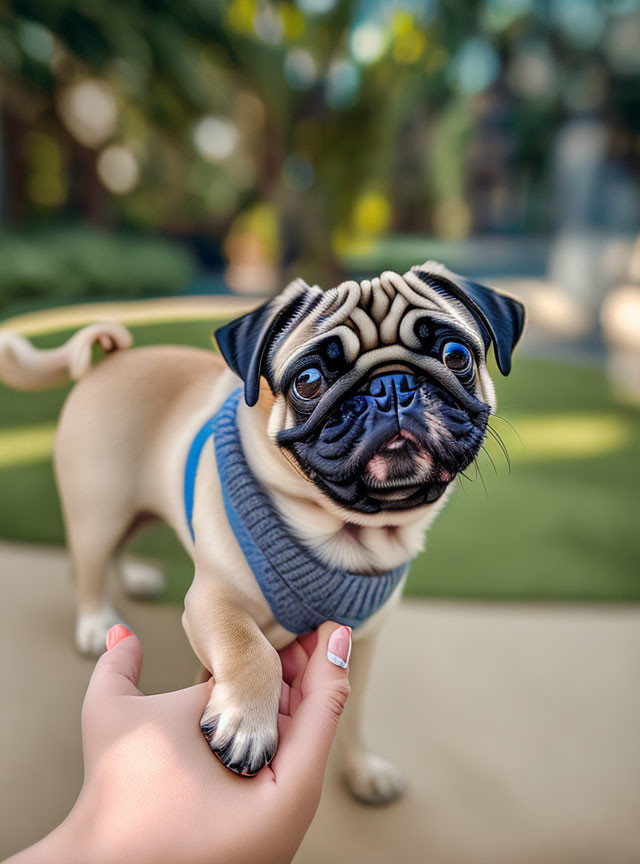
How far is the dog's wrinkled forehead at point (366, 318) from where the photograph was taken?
0.57 m

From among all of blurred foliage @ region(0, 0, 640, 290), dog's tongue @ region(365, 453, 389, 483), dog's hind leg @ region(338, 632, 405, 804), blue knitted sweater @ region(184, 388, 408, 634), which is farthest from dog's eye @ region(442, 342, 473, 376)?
blurred foliage @ region(0, 0, 640, 290)

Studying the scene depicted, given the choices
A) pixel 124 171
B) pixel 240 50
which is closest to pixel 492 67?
pixel 240 50

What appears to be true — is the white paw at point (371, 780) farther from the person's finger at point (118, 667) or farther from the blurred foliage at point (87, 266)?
the blurred foliage at point (87, 266)

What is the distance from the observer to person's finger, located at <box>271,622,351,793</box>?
56 cm

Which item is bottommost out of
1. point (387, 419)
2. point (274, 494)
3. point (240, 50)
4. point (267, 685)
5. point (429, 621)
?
point (429, 621)

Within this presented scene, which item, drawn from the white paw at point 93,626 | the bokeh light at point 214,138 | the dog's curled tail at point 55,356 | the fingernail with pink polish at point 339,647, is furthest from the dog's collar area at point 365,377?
the bokeh light at point 214,138

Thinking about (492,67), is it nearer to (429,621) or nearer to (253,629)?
(429,621)

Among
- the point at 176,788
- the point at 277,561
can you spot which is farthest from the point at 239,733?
the point at 277,561

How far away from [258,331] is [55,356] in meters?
0.45

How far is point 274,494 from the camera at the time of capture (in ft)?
2.21

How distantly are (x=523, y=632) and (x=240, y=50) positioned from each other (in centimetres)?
301

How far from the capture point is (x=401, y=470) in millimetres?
578

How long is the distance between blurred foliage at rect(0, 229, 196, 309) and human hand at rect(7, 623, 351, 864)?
43.8 inches

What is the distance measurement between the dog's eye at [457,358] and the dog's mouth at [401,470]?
3.2 inches
